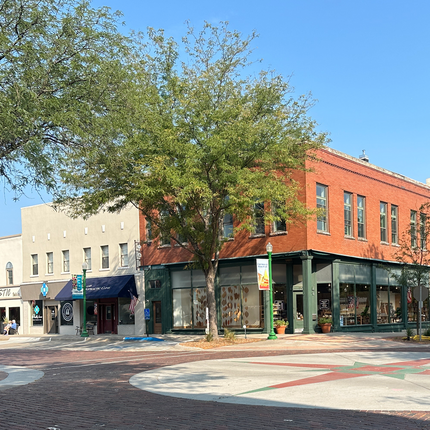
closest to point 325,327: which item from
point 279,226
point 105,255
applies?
point 279,226

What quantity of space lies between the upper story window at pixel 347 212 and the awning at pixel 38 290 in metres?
22.1

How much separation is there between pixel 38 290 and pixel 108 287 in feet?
29.3

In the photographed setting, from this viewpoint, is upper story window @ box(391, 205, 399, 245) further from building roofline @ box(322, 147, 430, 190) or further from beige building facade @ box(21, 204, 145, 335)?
beige building facade @ box(21, 204, 145, 335)

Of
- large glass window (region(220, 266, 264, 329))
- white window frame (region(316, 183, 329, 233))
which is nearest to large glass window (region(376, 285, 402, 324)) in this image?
white window frame (region(316, 183, 329, 233))

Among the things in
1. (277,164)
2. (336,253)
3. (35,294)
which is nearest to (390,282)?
(336,253)

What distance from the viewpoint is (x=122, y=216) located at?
4178cm

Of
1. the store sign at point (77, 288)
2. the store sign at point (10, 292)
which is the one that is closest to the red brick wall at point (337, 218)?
the store sign at point (77, 288)

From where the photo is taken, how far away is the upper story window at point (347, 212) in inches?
1366

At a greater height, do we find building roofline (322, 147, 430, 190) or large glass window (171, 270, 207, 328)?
building roofline (322, 147, 430, 190)

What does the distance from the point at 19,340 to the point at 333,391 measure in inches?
1315

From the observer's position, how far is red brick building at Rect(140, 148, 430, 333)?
32.4 m

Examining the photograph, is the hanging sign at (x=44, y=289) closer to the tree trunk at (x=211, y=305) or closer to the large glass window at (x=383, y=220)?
the tree trunk at (x=211, y=305)

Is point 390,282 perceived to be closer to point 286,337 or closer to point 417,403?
point 286,337

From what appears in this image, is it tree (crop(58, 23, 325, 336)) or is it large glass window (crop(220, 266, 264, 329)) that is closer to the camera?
tree (crop(58, 23, 325, 336))
